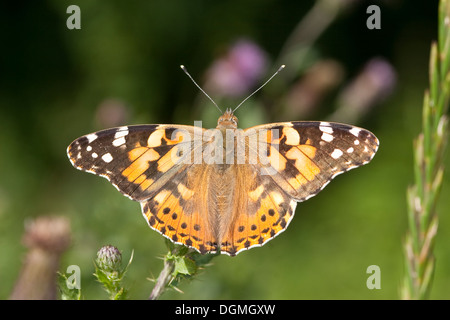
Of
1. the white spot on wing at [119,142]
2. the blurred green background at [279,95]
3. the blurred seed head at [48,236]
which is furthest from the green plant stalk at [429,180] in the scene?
the blurred green background at [279,95]

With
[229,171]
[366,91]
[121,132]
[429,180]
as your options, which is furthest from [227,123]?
[366,91]

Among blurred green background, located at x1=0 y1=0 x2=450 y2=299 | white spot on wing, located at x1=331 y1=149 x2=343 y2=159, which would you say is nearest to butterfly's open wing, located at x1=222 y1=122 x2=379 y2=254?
white spot on wing, located at x1=331 y1=149 x2=343 y2=159

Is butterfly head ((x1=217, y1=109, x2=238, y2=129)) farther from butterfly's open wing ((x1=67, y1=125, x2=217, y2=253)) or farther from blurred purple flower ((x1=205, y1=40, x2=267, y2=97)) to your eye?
blurred purple flower ((x1=205, y1=40, x2=267, y2=97))

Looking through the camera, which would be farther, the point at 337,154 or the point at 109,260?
the point at 337,154

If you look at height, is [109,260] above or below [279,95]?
below

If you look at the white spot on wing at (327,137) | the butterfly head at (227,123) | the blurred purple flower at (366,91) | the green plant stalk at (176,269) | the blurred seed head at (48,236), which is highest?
the blurred purple flower at (366,91)

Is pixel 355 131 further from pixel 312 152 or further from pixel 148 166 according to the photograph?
pixel 148 166

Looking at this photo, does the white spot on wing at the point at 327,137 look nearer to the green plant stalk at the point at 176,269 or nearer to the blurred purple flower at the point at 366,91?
the green plant stalk at the point at 176,269
